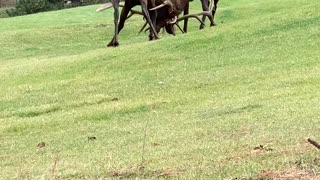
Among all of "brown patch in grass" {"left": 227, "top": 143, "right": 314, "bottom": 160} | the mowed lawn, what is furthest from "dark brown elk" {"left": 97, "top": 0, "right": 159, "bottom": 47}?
"brown patch in grass" {"left": 227, "top": 143, "right": 314, "bottom": 160}

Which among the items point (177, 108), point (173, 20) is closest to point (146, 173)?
point (177, 108)

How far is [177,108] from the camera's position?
32.0 feet

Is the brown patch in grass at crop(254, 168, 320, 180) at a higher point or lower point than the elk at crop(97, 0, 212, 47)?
higher

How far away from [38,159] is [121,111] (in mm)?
2954

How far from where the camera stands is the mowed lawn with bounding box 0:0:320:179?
19.5ft

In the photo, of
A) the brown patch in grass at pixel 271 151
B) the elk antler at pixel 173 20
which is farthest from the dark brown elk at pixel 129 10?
the brown patch in grass at pixel 271 151

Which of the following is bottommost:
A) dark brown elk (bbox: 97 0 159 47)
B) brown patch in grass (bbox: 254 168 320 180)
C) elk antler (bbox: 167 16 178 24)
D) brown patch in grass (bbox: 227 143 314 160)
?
elk antler (bbox: 167 16 178 24)

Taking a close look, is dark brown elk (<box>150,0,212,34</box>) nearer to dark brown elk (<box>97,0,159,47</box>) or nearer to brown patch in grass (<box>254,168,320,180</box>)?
dark brown elk (<box>97,0,159,47</box>)

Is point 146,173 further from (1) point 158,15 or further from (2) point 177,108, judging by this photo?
(1) point 158,15

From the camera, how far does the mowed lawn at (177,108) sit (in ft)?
19.5

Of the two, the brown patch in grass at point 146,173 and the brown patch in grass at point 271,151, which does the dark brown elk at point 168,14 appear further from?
the brown patch in grass at point 146,173

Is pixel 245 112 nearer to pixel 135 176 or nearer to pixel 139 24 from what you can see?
pixel 135 176

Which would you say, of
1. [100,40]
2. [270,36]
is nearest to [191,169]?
[270,36]

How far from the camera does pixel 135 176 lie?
5.57 meters
